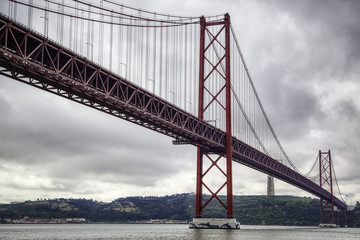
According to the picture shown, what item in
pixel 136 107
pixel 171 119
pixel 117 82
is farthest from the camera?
pixel 171 119

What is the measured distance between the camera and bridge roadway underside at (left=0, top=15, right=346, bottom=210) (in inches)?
1337

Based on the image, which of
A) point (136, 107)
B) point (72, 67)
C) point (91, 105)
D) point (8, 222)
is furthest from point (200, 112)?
point (8, 222)

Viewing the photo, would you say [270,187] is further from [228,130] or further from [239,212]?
[228,130]

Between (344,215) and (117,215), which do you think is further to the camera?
(117,215)

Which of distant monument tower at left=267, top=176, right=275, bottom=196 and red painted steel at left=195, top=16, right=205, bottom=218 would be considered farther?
distant monument tower at left=267, top=176, right=275, bottom=196

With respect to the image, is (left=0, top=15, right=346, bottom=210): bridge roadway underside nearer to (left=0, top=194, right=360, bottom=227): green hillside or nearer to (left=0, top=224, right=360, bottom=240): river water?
(left=0, top=224, right=360, bottom=240): river water

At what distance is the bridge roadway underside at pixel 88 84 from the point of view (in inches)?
1337

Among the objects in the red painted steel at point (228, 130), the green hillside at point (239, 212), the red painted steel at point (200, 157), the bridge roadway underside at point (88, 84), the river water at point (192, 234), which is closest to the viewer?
the bridge roadway underside at point (88, 84)

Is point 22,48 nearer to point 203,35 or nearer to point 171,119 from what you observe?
point 171,119

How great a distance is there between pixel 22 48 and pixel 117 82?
32.1 ft

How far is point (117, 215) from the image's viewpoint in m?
198

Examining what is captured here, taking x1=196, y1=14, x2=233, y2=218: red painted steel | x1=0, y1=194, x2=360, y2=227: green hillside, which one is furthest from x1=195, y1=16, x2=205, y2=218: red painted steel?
x1=0, y1=194, x2=360, y2=227: green hillside

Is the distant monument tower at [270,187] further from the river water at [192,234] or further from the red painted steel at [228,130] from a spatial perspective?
the red painted steel at [228,130]

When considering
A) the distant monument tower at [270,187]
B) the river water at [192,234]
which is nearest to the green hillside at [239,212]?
the distant monument tower at [270,187]
